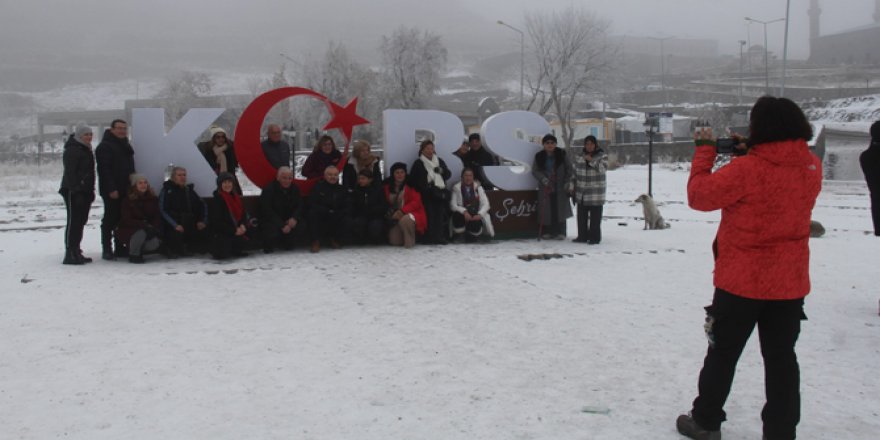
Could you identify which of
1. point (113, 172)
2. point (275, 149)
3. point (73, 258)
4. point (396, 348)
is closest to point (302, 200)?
point (275, 149)

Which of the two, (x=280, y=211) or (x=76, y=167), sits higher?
(x=76, y=167)

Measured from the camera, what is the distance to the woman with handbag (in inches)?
413

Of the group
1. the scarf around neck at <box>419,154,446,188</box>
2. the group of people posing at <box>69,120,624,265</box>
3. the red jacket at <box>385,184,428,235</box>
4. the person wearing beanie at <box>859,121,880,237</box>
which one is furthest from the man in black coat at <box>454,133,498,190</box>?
the person wearing beanie at <box>859,121,880,237</box>

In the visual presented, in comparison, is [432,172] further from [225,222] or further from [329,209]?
[225,222]

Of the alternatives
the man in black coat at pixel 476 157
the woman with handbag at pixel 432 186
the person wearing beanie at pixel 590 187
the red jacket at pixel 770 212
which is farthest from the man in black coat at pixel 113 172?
the red jacket at pixel 770 212

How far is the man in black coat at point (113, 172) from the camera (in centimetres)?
911

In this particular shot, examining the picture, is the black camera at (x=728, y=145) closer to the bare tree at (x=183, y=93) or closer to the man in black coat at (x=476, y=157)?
the man in black coat at (x=476, y=157)

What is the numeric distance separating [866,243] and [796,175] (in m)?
9.18

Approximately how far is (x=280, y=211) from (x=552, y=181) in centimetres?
414

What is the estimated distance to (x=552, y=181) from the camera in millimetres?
11312

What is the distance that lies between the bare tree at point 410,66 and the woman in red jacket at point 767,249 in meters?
54.2

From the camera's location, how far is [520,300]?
7094 mm

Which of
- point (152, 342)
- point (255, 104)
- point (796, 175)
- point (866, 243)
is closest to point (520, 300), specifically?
point (152, 342)

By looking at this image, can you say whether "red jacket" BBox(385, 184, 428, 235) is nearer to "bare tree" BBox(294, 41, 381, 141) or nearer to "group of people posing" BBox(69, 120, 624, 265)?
"group of people posing" BBox(69, 120, 624, 265)
